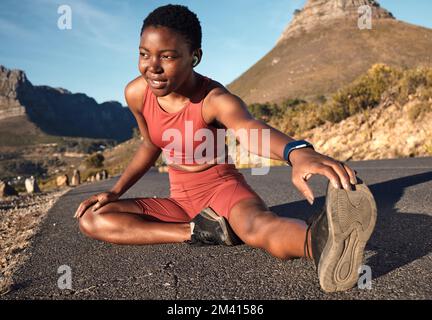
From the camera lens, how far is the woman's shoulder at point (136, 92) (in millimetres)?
3121

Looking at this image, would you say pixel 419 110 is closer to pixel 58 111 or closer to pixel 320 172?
pixel 320 172

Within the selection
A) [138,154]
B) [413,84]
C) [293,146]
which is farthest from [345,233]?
[413,84]

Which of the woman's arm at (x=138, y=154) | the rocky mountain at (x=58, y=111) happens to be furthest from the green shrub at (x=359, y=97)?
the rocky mountain at (x=58, y=111)

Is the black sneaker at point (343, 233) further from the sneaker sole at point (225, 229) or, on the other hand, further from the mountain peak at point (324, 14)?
the mountain peak at point (324, 14)

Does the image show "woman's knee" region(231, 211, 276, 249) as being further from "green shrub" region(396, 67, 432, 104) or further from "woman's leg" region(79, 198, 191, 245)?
"green shrub" region(396, 67, 432, 104)

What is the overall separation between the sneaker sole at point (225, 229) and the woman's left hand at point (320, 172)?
39.1 inches

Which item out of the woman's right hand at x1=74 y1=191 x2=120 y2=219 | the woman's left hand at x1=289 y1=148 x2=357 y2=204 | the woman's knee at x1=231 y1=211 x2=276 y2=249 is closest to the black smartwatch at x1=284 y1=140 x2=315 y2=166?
the woman's left hand at x1=289 y1=148 x2=357 y2=204

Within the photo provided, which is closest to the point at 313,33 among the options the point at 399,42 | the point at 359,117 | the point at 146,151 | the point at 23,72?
the point at 399,42

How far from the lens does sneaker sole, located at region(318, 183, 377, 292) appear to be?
1.75 metres

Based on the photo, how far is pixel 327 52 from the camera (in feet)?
196

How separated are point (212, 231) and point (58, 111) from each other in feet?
466

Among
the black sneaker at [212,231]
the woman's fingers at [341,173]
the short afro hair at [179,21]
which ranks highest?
the short afro hair at [179,21]

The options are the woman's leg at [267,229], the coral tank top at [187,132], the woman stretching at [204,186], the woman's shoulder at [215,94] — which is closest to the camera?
the woman stretching at [204,186]
